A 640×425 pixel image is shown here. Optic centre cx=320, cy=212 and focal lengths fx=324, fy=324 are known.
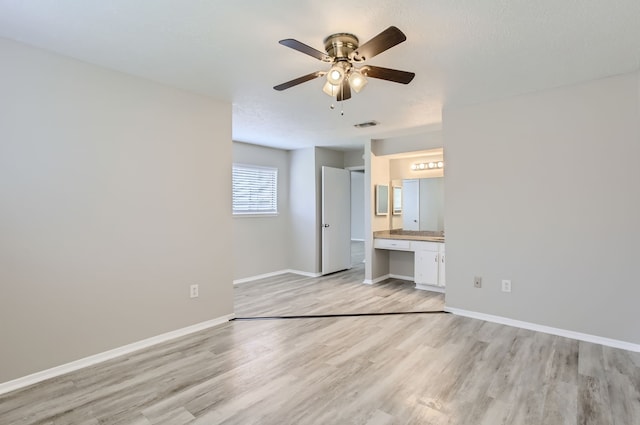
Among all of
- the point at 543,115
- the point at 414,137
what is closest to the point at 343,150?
the point at 414,137

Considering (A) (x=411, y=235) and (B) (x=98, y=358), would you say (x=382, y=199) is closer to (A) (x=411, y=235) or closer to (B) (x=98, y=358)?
(A) (x=411, y=235)

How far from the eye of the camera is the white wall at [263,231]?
541 centimetres

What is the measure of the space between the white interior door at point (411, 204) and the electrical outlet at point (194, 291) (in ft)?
12.2

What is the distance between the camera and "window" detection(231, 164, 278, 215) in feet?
17.7

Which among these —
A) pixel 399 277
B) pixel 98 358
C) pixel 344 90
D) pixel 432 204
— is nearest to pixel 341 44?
pixel 344 90

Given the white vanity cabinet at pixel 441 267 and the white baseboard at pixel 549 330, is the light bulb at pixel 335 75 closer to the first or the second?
the white baseboard at pixel 549 330

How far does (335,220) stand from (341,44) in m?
4.13

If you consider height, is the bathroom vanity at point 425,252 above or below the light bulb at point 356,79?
below

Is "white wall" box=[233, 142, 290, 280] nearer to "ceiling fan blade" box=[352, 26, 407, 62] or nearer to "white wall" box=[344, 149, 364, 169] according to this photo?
"white wall" box=[344, 149, 364, 169]

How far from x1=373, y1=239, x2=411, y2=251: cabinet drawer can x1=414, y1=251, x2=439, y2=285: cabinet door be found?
203mm

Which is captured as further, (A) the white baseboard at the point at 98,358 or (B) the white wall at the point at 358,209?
(B) the white wall at the point at 358,209

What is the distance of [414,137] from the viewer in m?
4.95

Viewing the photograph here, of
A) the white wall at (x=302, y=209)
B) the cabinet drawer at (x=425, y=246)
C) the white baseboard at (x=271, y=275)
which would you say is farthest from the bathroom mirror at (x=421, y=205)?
the white baseboard at (x=271, y=275)

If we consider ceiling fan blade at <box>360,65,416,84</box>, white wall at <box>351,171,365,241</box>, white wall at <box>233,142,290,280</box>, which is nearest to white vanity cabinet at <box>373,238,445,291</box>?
white wall at <box>233,142,290,280</box>
